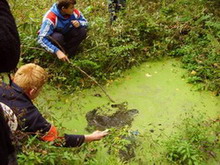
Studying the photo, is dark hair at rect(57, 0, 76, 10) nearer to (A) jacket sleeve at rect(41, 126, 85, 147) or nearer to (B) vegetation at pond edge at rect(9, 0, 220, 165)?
(B) vegetation at pond edge at rect(9, 0, 220, 165)

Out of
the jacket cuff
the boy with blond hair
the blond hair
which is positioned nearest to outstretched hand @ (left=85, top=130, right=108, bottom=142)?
the jacket cuff

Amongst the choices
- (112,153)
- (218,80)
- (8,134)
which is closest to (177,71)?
(218,80)

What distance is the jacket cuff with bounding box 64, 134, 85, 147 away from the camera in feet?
8.06

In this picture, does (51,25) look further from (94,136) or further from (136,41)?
(94,136)

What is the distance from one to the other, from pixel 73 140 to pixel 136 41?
2.45 meters

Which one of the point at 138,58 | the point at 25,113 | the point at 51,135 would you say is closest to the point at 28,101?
the point at 25,113

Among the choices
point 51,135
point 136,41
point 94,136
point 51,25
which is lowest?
point 136,41

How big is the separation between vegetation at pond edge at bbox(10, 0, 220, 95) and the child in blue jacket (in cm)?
16

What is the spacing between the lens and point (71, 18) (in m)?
3.96

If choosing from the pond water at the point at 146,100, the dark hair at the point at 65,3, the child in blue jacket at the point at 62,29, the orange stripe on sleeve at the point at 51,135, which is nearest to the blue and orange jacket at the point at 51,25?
the child in blue jacket at the point at 62,29

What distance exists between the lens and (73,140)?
2.48 meters

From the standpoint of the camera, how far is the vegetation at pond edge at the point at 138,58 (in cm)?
276

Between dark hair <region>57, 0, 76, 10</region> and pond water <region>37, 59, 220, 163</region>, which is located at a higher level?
dark hair <region>57, 0, 76, 10</region>

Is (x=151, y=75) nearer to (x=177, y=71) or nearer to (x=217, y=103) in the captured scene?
(x=177, y=71)
